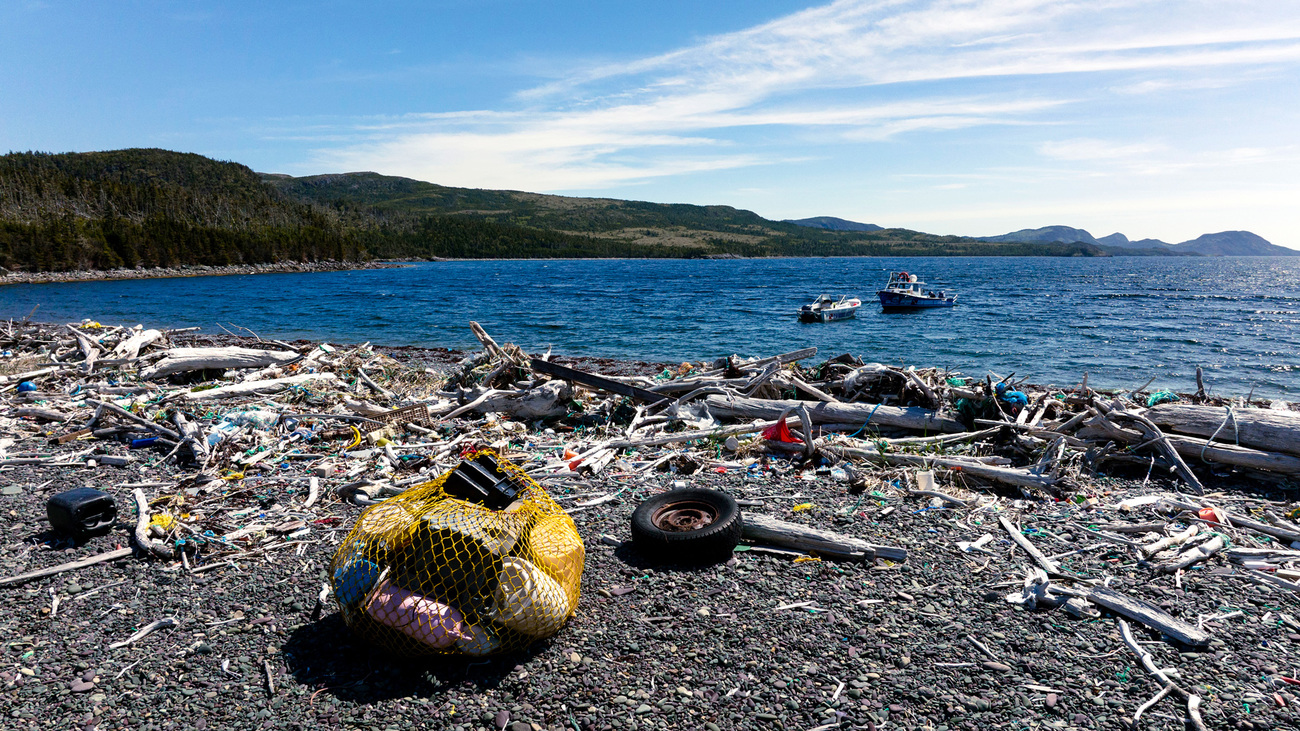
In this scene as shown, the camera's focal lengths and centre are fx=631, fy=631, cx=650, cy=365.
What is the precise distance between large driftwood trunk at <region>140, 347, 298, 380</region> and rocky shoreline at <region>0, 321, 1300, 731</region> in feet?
21.1

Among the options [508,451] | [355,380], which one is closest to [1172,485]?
[508,451]

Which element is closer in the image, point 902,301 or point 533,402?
point 533,402

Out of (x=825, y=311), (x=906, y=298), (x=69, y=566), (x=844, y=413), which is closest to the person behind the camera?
(x=69, y=566)

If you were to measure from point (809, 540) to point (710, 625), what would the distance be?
5.27 ft

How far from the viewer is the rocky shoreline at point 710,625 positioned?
399 centimetres

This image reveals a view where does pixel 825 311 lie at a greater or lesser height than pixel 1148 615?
lesser

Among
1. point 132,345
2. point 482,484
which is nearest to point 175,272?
point 132,345

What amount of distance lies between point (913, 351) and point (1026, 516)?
2527 centimetres

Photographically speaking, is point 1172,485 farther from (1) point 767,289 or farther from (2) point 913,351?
(1) point 767,289

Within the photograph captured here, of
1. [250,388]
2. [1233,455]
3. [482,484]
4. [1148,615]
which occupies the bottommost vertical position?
[250,388]

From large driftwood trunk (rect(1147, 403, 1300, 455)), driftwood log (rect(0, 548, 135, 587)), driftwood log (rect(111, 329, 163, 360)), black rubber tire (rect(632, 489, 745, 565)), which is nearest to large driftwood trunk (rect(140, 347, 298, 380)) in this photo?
driftwood log (rect(111, 329, 163, 360))

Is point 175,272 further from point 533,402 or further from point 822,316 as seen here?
point 533,402

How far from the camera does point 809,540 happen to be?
6.07 meters

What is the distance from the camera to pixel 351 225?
584 feet
